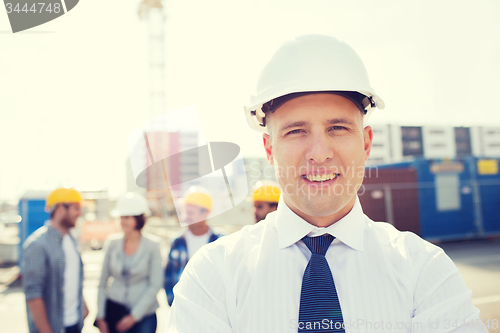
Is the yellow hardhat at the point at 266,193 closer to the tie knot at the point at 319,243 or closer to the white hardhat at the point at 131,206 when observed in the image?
the white hardhat at the point at 131,206

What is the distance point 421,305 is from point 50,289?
10.4 feet

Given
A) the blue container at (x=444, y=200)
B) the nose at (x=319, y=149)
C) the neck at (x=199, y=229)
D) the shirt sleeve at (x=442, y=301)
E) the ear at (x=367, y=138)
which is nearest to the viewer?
the shirt sleeve at (x=442, y=301)

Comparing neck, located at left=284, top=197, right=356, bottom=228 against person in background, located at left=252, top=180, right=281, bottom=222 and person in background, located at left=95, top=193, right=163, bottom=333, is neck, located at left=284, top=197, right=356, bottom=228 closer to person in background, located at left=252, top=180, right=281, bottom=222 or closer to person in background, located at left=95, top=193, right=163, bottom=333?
person in background, located at left=252, top=180, right=281, bottom=222

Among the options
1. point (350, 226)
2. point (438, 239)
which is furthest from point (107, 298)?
point (438, 239)

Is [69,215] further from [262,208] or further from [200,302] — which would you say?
[200,302]

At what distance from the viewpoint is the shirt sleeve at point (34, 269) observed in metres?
2.78

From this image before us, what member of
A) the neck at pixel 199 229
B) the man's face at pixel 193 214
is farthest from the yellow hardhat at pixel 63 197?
the neck at pixel 199 229

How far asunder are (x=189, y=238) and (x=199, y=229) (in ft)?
0.52

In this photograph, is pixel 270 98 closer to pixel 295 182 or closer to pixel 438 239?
pixel 295 182

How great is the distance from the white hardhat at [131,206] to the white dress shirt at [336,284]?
8.67 feet

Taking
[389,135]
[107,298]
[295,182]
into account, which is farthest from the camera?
[389,135]

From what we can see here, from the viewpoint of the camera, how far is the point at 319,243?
4.06 feet

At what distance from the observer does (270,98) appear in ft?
4.08

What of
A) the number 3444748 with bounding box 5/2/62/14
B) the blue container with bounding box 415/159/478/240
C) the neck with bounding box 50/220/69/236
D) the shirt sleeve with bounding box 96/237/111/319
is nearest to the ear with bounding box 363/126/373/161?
the shirt sleeve with bounding box 96/237/111/319
